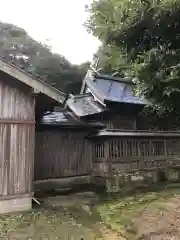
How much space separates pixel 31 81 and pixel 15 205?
4.31 metres

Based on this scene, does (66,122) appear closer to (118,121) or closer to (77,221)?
(118,121)

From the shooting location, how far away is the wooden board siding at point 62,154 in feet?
44.5

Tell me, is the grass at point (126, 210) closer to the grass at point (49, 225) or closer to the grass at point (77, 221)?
the grass at point (77, 221)

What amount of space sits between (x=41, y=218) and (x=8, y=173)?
6.26 ft

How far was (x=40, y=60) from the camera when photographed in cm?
3375

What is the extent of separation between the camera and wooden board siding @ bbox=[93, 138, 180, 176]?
14617mm

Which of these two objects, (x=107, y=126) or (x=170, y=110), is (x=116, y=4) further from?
(x=107, y=126)

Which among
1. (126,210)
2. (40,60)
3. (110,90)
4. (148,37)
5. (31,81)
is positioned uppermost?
(40,60)

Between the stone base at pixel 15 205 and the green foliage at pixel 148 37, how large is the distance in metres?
5.58

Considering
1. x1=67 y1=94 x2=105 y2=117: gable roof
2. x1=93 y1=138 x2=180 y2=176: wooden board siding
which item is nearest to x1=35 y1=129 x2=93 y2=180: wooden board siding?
x1=93 y1=138 x2=180 y2=176: wooden board siding

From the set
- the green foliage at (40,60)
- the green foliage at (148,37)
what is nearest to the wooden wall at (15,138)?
the green foliage at (148,37)

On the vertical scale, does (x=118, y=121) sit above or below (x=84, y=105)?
below

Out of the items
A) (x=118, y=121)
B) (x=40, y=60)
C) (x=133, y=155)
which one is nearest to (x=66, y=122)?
(x=118, y=121)

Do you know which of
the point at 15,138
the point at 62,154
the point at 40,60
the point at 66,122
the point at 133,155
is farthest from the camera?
the point at 40,60
